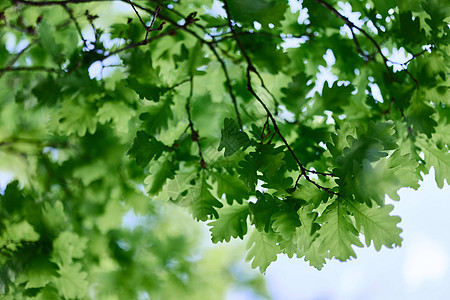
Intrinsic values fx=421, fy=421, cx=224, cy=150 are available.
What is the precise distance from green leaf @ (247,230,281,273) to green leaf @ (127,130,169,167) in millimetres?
396

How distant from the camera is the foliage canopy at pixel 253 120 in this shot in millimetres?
1054

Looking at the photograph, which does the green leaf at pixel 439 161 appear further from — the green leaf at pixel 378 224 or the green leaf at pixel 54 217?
the green leaf at pixel 54 217

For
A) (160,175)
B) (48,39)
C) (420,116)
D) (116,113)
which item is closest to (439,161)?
(420,116)

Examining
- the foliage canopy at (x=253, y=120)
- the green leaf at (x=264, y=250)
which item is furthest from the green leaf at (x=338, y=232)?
the green leaf at (x=264, y=250)

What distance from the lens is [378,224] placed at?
1020mm

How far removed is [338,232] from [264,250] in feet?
0.73

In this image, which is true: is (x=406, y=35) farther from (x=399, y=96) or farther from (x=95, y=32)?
(x=95, y=32)

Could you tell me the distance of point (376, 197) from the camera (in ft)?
3.12

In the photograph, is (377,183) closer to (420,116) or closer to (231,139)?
(231,139)

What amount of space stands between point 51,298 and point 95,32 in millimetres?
935

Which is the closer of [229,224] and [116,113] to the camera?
[229,224]

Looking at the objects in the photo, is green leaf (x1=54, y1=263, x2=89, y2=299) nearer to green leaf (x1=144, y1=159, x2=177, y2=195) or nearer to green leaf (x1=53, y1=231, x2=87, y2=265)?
green leaf (x1=53, y1=231, x2=87, y2=265)

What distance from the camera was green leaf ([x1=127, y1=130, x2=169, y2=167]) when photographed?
1.25 m

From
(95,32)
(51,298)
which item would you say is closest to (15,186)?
(51,298)
